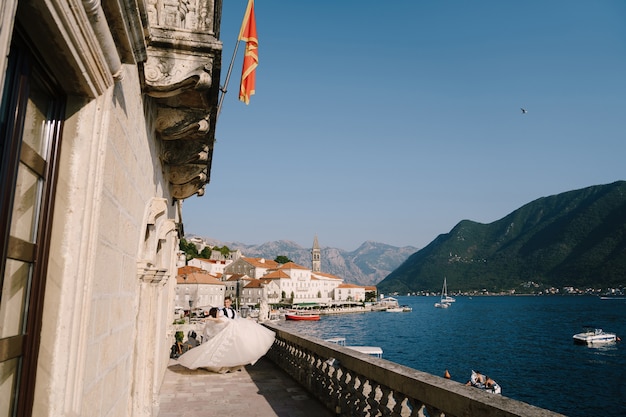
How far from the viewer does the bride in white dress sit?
9.84m

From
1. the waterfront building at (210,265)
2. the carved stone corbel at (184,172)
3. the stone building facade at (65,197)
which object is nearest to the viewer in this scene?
the stone building facade at (65,197)

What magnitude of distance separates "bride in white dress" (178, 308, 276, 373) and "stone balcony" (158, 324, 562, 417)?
27 centimetres

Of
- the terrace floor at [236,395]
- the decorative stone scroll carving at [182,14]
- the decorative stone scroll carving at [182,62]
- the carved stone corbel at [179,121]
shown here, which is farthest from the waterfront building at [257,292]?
the decorative stone scroll carving at [182,14]

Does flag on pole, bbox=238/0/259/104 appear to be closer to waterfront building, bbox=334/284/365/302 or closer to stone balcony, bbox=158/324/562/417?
stone balcony, bbox=158/324/562/417

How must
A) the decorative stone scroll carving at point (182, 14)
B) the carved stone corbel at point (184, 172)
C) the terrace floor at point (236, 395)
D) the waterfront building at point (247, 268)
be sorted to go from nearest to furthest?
the decorative stone scroll carving at point (182, 14) < the terrace floor at point (236, 395) < the carved stone corbel at point (184, 172) < the waterfront building at point (247, 268)

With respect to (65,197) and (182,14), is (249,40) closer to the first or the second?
(182,14)

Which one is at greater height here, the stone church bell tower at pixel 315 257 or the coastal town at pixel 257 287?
the stone church bell tower at pixel 315 257

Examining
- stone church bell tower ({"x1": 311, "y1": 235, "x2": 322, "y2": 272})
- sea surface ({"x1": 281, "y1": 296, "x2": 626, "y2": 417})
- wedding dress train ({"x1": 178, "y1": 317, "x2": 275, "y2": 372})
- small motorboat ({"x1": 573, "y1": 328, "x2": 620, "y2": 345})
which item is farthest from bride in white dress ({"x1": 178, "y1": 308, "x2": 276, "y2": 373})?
stone church bell tower ({"x1": 311, "y1": 235, "x2": 322, "y2": 272})

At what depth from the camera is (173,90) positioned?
379 centimetres

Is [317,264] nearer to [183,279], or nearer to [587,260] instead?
[183,279]

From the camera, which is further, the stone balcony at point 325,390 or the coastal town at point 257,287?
→ the coastal town at point 257,287

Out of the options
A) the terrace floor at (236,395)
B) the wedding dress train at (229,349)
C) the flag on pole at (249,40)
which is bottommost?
the terrace floor at (236,395)

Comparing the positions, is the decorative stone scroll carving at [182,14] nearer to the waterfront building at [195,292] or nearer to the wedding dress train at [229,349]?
the wedding dress train at [229,349]

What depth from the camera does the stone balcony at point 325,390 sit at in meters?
3.54
